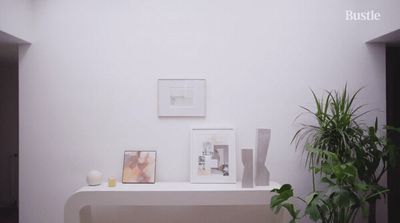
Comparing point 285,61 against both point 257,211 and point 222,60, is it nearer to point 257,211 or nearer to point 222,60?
point 222,60

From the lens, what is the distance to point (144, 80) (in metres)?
2.93

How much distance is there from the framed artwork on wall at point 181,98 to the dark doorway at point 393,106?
7.59 feet

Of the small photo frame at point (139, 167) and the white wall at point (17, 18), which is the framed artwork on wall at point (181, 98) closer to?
the small photo frame at point (139, 167)

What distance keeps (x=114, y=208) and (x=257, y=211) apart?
4.92 ft

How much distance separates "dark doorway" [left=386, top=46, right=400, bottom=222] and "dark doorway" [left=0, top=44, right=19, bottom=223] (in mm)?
5629

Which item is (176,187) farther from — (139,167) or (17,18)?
(17,18)

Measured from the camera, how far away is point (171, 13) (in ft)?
9.68

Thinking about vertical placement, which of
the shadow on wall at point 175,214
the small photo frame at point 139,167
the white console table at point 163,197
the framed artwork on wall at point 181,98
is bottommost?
the shadow on wall at point 175,214

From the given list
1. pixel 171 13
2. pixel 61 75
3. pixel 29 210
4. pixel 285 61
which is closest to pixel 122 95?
pixel 61 75

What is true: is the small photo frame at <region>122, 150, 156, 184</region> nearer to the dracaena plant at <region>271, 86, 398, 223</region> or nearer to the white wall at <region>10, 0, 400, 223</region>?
the white wall at <region>10, 0, 400, 223</region>

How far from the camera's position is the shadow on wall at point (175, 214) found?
2.91m

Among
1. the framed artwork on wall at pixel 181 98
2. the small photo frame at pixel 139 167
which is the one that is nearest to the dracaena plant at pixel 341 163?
the framed artwork on wall at pixel 181 98

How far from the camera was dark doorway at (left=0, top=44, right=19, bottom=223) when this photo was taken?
4.85 metres

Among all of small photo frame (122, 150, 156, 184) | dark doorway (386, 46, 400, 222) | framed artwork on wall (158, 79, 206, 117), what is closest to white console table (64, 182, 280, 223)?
small photo frame (122, 150, 156, 184)
